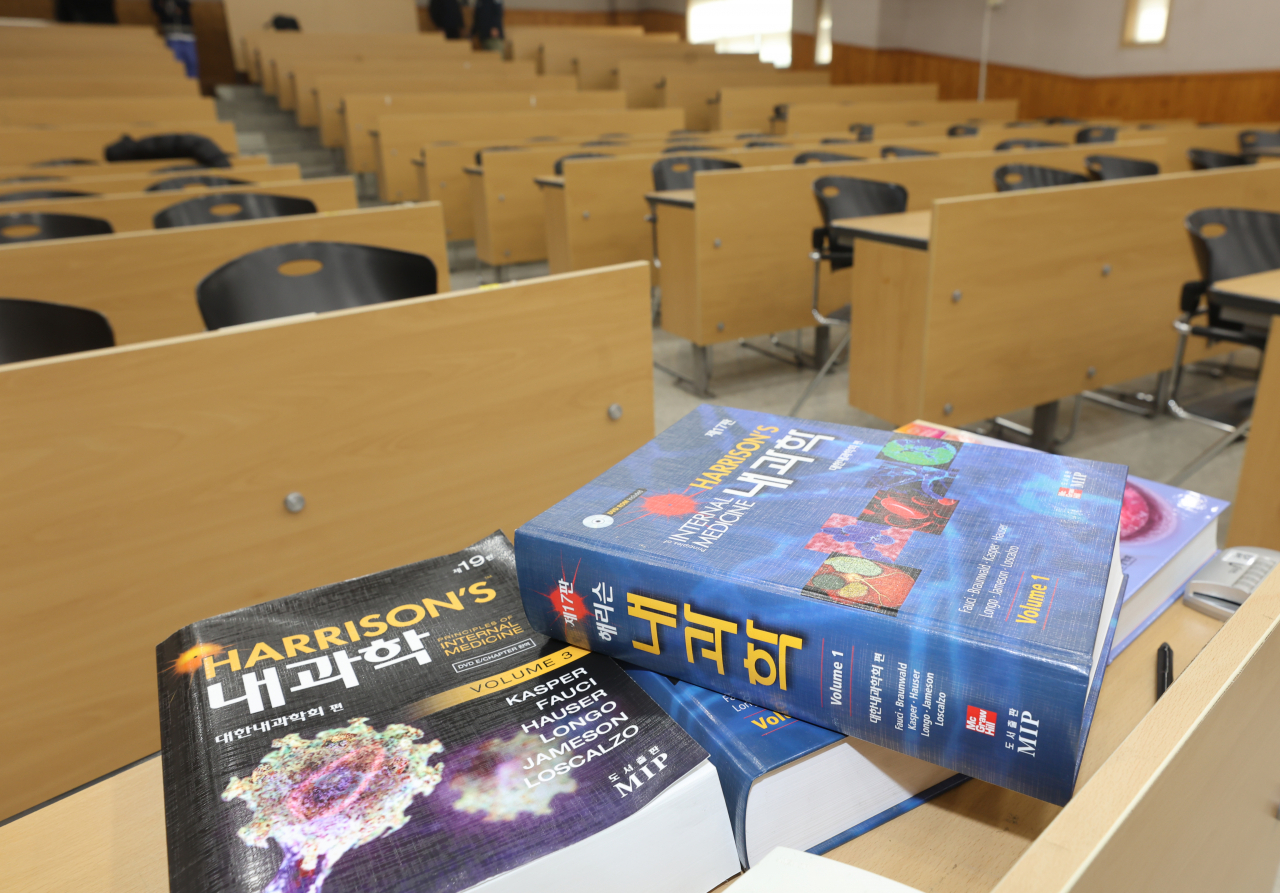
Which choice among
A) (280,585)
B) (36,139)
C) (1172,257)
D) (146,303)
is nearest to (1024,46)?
(1172,257)

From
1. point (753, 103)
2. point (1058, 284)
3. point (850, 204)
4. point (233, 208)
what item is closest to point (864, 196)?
point (850, 204)

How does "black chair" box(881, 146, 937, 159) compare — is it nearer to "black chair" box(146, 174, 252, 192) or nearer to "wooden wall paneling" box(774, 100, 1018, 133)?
"wooden wall paneling" box(774, 100, 1018, 133)

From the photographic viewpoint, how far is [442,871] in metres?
0.35

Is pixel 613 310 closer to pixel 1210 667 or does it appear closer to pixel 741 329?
pixel 1210 667

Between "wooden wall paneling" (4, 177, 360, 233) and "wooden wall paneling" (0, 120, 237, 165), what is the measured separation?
5.16ft

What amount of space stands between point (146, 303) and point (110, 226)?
748mm

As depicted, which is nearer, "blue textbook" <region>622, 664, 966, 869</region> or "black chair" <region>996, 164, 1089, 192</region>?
"blue textbook" <region>622, 664, 966, 869</region>

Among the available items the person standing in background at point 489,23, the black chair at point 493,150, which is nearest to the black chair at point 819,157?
the black chair at point 493,150

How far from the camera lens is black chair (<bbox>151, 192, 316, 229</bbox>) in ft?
7.68

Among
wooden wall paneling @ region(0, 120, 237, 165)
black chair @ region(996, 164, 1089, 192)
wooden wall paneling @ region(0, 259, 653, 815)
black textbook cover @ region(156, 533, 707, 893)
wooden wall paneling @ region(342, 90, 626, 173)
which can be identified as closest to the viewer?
black textbook cover @ region(156, 533, 707, 893)

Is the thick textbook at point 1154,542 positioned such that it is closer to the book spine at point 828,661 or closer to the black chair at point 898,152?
the book spine at point 828,661

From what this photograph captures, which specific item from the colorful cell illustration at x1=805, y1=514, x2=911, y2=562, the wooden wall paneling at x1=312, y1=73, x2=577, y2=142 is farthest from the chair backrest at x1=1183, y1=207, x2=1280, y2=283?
the wooden wall paneling at x1=312, y1=73, x2=577, y2=142

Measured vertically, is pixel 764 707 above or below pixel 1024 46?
below

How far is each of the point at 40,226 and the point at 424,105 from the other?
477 centimetres
